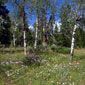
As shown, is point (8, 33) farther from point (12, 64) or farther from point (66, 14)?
point (12, 64)

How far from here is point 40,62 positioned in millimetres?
25469

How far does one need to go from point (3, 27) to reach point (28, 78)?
2230 inches

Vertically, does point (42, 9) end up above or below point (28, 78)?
above

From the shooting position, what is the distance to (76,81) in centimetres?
1650

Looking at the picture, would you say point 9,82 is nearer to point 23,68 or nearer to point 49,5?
point 23,68

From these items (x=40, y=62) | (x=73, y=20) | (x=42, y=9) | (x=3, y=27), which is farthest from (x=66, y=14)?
(x=3, y=27)

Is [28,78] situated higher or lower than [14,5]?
lower

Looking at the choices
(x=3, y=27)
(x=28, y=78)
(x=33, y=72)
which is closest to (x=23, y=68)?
(x=33, y=72)

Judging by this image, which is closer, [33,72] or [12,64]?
[33,72]

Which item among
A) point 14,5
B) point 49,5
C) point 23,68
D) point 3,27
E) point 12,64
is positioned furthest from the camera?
point 3,27

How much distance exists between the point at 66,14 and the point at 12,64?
1398 cm

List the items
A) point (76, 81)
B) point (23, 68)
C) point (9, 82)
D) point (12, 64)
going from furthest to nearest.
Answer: point (12, 64)
point (23, 68)
point (9, 82)
point (76, 81)

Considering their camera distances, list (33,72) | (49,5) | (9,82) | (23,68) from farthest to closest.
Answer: (49,5) → (23,68) → (33,72) → (9,82)

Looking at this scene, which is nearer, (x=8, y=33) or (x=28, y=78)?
(x=28, y=78)
